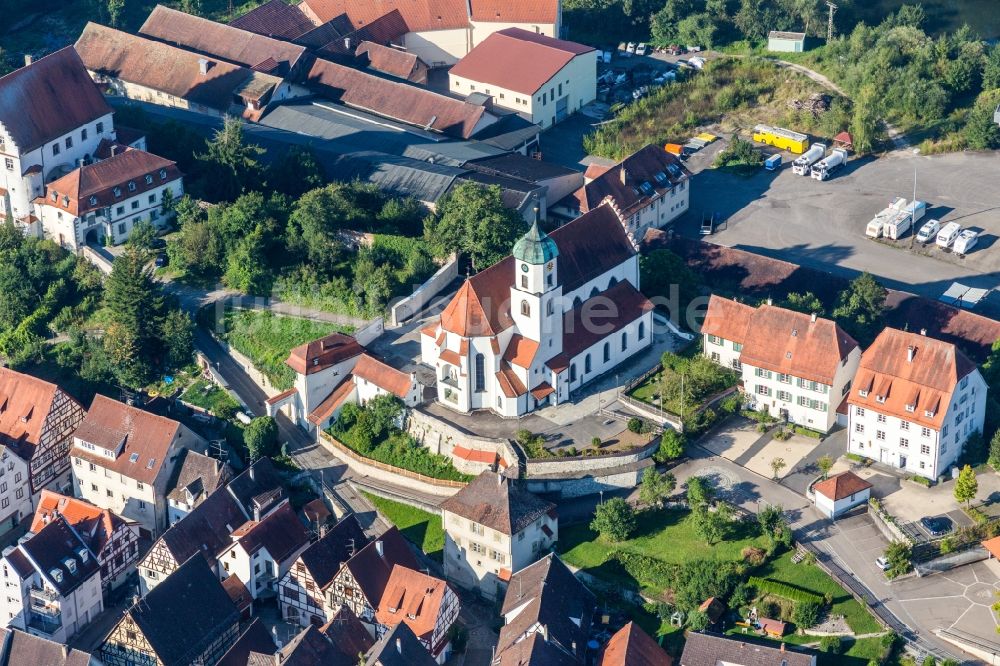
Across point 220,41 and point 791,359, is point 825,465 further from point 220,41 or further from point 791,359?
point 220,41

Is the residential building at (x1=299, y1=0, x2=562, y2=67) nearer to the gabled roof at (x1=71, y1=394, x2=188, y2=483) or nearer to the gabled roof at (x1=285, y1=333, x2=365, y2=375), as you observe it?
the gabled roof at (x1=285, y1=333, x2=365, y2=375)

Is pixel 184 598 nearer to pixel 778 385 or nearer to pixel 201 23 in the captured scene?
pixel 778 385

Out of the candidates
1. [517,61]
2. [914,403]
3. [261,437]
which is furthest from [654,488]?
[517,61]

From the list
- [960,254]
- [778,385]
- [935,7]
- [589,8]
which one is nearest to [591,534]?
[778,385]

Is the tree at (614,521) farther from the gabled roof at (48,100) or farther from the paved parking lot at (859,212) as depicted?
the gabled roof at (48,100)

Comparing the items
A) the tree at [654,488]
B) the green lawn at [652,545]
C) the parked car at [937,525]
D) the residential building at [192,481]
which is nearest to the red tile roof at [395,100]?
the residential building at [192,481]
